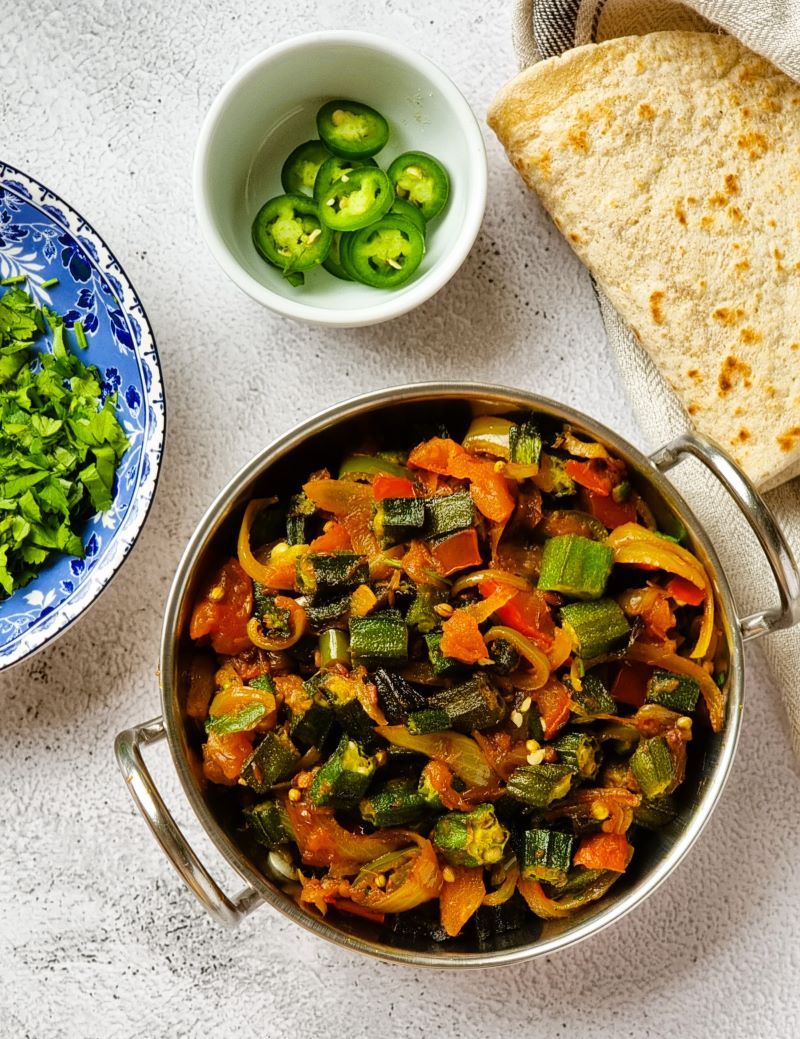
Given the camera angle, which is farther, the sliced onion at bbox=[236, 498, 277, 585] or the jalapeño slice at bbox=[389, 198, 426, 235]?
the jalapeño slice at bbox=[389, 198, 426, 235]

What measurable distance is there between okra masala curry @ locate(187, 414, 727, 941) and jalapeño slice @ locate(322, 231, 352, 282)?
1.87ft

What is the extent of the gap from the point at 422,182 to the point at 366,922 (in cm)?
192

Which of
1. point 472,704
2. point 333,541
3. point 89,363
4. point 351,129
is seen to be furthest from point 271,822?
point 351,129

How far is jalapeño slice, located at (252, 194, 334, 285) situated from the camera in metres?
2.63

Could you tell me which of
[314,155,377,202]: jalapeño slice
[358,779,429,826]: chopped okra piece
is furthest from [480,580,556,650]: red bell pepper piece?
[314,155,377,202]: jalapeño slice

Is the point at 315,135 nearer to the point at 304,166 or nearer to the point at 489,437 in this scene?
the point at 304,166

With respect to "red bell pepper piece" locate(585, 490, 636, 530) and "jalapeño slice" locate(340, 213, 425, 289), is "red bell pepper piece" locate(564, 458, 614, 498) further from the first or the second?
"jalapeño slice" locate(340, 213, 425, 289)

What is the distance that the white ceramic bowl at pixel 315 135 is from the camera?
8.30 feet

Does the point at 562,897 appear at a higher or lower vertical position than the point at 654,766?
lower

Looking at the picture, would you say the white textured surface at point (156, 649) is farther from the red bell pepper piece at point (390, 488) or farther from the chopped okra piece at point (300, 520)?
the red bell pepper piece at point (390, 488)

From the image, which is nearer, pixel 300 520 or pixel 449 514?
pixel 449 514

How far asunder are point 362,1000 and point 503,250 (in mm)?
2174

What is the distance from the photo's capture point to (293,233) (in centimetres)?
265

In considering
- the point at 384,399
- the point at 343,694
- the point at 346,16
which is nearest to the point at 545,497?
the point at 384,399
